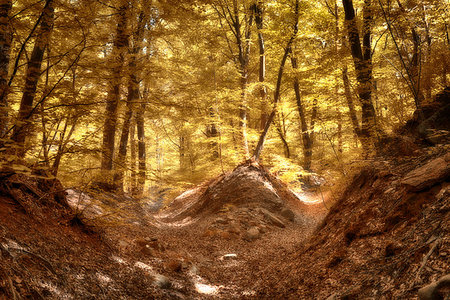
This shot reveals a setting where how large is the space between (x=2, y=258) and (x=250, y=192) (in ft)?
29.9

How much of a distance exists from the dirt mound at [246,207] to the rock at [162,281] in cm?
414

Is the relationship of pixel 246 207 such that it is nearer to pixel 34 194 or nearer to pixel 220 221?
pixel 220 221

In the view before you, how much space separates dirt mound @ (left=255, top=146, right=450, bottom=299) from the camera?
2604 millimetres

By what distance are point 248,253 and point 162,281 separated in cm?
348

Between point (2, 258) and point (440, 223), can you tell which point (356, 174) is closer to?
point (440, 223)

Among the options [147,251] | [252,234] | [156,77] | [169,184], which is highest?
[156,77]

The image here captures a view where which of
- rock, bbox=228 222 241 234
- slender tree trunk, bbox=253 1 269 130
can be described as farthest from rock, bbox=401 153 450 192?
slender tree trunk, bbox=253 1 269 130

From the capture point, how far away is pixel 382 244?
3.55 metres

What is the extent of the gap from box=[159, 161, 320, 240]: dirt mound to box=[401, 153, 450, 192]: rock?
559 cm

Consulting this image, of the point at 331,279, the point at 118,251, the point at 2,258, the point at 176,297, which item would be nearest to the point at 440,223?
the point at 331,279

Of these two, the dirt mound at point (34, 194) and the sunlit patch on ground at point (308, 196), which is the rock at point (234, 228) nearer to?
the dirt mound at point (34, 194)

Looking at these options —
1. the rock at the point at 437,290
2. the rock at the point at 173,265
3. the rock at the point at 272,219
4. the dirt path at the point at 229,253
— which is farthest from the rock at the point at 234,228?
the rock at the point at 437,290

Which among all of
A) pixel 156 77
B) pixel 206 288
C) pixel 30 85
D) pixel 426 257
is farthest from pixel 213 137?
pixel 426 257

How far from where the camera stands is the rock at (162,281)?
14.7ft
